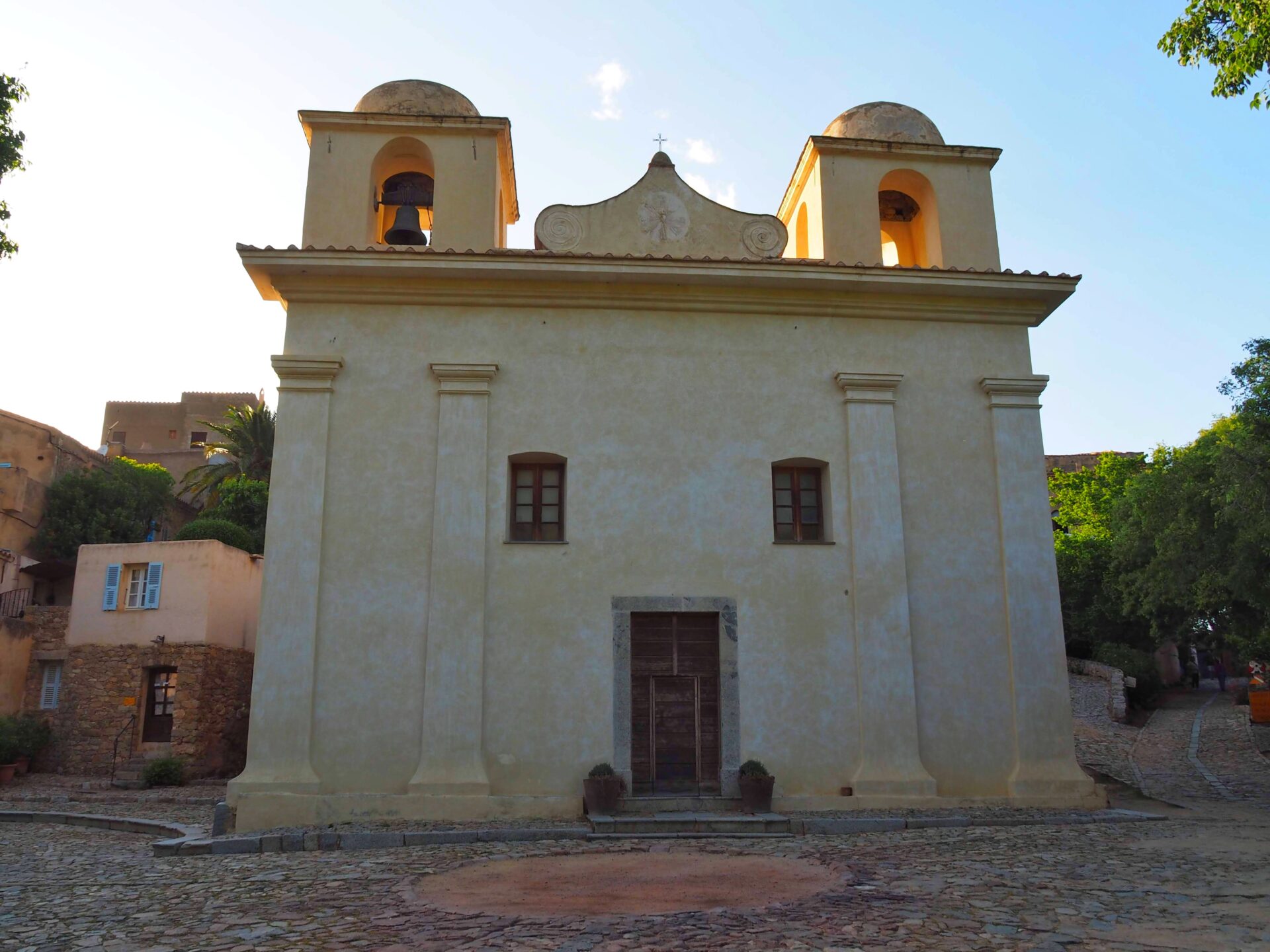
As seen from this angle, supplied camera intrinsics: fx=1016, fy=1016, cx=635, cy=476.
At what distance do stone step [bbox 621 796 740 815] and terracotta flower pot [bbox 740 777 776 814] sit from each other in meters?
0.18

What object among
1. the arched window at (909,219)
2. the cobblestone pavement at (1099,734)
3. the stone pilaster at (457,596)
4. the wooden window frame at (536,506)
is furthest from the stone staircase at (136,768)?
the cobblestone pavement at (1099,734)

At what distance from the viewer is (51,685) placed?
22.2 metres

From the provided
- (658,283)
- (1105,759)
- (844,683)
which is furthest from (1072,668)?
(658,283)

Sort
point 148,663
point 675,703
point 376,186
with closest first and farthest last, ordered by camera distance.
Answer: point 675,703, point 376,186, point 148,663

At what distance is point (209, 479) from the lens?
33344mm

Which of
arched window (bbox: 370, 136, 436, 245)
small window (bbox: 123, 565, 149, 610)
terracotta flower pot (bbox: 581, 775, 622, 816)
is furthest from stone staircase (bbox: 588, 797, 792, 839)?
small window (bbox: 123, 565, 149, 610)

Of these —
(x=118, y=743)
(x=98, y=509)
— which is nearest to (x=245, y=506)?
(x=98, y=509)

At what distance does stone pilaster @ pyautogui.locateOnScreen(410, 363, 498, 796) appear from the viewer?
12.0m

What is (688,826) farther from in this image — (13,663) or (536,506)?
(13,663)

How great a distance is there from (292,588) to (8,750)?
39.2ft

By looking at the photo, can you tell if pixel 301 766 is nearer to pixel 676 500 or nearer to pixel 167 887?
pixel 167 887

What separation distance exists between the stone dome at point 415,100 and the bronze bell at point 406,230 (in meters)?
1.48

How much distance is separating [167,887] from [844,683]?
787 cm

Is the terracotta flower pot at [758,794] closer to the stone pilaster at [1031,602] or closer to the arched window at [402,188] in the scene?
the stone pilaster at [1031,602]
